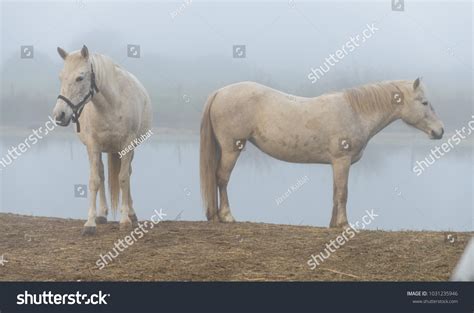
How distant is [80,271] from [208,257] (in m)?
0.94

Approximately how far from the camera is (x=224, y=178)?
6.54 meters

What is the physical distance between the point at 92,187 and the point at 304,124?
1933mm

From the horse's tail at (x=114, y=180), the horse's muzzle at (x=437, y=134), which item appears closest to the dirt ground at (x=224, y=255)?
the horse's tail at (x=114, y=180)

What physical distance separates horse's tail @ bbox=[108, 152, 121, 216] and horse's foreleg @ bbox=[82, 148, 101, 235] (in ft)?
1.59

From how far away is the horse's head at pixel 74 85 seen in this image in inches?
210

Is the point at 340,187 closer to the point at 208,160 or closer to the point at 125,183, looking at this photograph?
the point at 208,160

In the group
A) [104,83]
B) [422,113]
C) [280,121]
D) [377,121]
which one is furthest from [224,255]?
[422,113]

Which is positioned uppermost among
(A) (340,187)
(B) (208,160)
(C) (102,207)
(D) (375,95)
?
(D) (375,95)

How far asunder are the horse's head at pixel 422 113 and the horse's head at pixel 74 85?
2.81 meters

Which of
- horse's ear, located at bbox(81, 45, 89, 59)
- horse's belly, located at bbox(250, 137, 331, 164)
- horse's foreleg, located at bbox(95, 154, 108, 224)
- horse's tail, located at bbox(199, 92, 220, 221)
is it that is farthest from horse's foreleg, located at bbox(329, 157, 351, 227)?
horse's ear, located at bbox(81, 45, 89, 59)

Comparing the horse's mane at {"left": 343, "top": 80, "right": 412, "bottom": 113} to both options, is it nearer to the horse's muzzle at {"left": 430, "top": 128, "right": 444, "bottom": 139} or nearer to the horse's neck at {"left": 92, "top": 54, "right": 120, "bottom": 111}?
the horse's muzzle at {"left": 430, "top": 128, "right": 444, "bottom": 139}

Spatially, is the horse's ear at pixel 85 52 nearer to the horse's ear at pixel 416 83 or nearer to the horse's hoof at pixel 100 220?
the horse's hoof at pixel 100 220

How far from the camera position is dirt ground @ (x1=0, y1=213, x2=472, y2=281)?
518 cm
